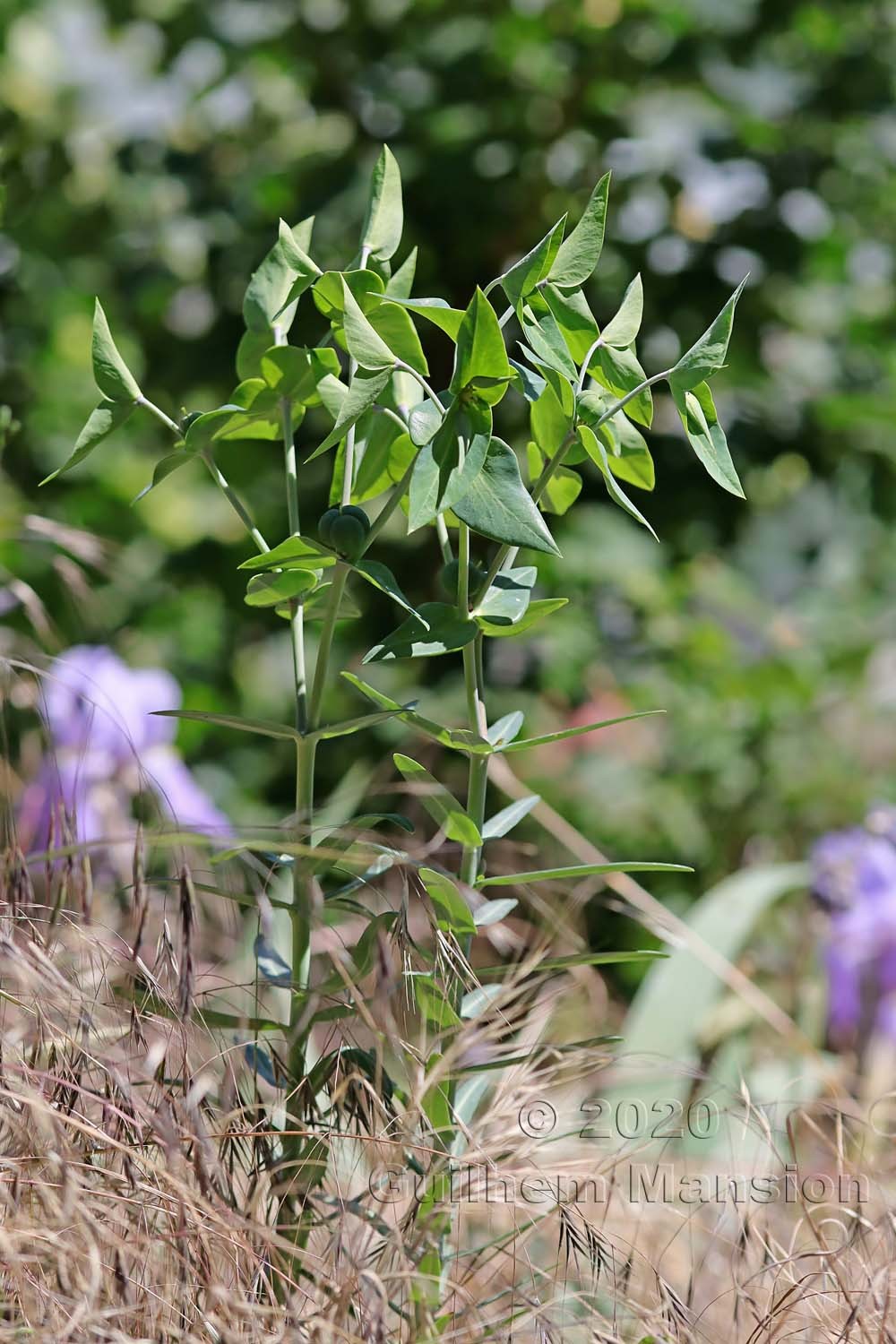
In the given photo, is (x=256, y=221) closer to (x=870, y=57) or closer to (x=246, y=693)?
(x=246, y=693)

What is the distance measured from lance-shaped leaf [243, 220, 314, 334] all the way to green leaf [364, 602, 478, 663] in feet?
0.37

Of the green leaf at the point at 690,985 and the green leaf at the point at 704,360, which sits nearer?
the green leaf at the point at 704,360

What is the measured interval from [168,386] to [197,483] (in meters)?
0.14

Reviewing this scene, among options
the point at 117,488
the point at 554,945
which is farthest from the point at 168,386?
the point at 554,945

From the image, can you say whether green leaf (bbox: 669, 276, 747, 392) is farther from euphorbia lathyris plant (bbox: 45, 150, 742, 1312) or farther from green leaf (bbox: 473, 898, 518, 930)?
green leaf (bbox: 473, 898, 518, 930)

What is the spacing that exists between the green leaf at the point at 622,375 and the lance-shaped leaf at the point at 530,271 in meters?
0.03

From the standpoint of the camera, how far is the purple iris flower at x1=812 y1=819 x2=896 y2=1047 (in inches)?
39.4

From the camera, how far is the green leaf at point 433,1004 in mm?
368

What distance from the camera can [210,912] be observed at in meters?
0.75

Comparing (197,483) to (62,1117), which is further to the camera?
(197,483)

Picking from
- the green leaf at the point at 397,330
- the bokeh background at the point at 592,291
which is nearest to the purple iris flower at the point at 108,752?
the bokeh background at the point at 592,291

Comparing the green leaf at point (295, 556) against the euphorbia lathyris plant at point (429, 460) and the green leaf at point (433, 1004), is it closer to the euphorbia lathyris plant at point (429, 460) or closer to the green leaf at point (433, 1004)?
the euphorbia lathyris plant at point (429, 460)

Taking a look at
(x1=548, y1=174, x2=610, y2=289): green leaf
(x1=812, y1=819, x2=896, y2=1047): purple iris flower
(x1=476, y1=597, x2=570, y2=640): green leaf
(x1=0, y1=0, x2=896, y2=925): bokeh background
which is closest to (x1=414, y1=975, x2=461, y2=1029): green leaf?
(x1=476, y1=597, x2=570, y2=640): green leaf

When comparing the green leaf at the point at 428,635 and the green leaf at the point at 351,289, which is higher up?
the green leaf at the point at 351,289
